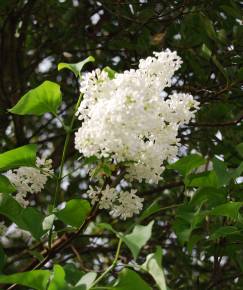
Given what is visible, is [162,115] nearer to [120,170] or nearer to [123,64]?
[120,170]

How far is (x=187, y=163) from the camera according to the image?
129cm

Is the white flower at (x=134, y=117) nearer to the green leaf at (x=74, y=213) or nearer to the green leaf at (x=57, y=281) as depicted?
the green leaf at (x=74, y=213)

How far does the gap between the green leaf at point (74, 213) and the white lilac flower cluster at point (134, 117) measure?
10cm

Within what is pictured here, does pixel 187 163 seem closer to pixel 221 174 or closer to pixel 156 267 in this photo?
pixel 221 174

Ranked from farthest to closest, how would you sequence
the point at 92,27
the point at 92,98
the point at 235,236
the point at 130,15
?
the point at 92,27 < the point at 130,15 < the point at 235,236 < the point at 92,98

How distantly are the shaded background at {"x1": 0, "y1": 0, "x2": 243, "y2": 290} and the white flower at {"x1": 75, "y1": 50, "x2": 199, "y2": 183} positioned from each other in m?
0.44

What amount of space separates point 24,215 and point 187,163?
36 centimetres

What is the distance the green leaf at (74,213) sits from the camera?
45.3 inches

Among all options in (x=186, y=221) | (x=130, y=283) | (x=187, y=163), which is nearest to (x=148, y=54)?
(x=187, y=163)

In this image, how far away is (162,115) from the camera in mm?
1110

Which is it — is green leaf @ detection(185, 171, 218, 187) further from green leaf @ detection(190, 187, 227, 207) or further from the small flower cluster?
the small flower cluster

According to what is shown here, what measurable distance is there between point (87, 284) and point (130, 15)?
1405 millimetres

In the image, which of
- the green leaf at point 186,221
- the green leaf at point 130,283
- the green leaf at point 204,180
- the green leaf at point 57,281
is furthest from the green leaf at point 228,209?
the green leaf at point 57,281

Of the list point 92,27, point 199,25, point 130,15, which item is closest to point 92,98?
point 199,25
